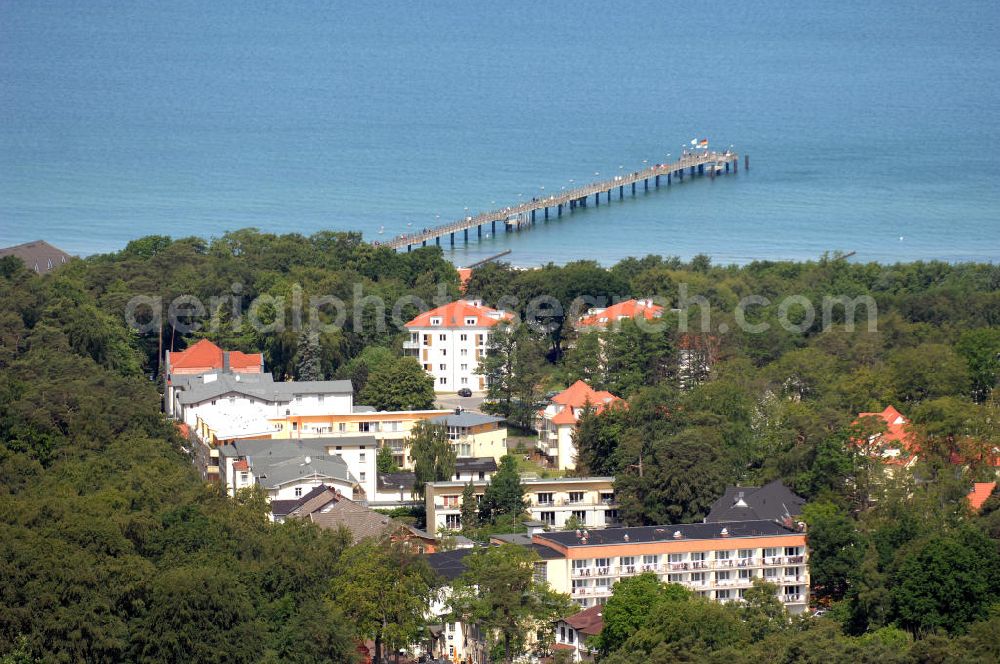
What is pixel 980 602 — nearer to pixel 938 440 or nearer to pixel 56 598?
pixel 938 440

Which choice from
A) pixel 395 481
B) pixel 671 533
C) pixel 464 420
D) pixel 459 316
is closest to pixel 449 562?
pixel 671 533

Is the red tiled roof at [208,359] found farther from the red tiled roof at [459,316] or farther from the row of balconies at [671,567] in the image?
the row of balconies at [671,567]

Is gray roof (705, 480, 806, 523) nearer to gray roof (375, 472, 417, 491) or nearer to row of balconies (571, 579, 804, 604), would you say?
row of balconies (571, 579, 804, 604)

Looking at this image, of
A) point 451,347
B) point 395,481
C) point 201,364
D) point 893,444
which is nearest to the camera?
point 893,444

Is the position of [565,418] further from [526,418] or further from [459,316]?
[459,316]

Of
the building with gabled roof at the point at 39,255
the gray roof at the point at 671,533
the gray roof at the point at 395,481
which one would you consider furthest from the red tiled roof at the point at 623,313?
the building with gabled roof at the point at 39,255

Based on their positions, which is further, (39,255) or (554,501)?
(39,255)
